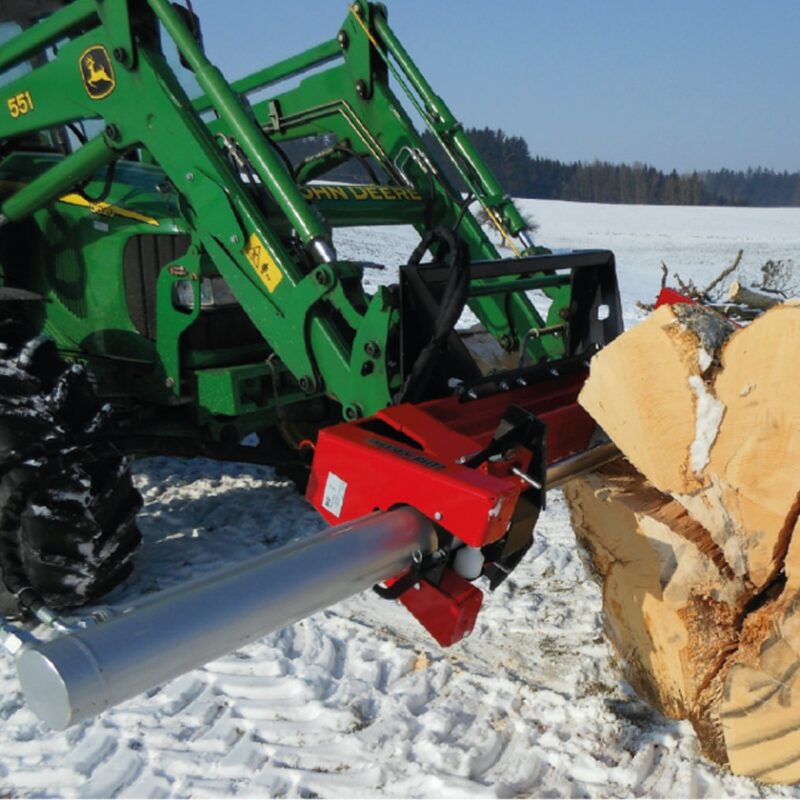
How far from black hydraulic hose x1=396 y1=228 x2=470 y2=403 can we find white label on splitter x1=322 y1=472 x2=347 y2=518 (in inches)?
18.6

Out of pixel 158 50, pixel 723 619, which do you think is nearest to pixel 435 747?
pixel 723 619

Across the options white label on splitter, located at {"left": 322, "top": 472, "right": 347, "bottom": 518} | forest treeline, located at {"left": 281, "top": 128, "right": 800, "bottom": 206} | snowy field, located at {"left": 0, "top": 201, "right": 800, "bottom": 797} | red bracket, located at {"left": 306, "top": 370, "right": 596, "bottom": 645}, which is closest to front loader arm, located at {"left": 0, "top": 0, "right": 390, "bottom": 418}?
red bracket, located at {"left": 306, "top": 370, "right": 596, "bottom": 645}

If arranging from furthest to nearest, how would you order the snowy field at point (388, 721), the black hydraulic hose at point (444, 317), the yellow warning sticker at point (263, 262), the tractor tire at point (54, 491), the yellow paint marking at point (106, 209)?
1. the yellow paint marking at point (106, 209)
2. the tractor tire at point (54, 491)
3. the yellow warning sticker at point (263, 262)
4. the black hydraulic hose at point (444, 317)
5. the snowy field at point (388, 721)

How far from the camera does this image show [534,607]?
3.60 meters

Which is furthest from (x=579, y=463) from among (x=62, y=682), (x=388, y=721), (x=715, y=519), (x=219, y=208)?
(x=62, y=682)

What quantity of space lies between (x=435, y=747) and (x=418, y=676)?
1.37 feet

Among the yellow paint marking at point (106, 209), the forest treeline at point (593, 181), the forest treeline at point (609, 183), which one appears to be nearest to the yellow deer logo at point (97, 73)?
the yellow paint marking at point (106, 209)

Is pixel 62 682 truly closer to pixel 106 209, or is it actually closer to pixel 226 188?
pixel 226 188

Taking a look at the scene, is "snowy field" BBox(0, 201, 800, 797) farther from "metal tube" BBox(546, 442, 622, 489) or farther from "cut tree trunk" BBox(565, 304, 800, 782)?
"metal tube" BBox(546, 442, 622, 489)

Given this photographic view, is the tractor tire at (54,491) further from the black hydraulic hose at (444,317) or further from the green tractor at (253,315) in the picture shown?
the black hydraulic hose at (444,317)

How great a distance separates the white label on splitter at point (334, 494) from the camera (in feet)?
8.07

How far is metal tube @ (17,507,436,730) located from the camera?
157 cm

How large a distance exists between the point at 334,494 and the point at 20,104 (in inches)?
101

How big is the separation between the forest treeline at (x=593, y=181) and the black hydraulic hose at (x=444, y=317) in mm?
56614
